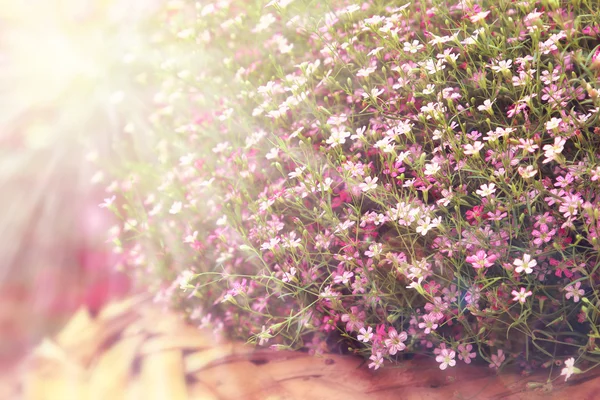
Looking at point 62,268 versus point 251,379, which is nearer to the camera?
point 251,379

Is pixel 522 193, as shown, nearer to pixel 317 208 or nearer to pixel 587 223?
pixel 587 223

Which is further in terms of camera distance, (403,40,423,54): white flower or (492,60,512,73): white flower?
(403,40,423,54): white flower

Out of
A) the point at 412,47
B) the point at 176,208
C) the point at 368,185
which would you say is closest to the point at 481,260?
the point at 368,185

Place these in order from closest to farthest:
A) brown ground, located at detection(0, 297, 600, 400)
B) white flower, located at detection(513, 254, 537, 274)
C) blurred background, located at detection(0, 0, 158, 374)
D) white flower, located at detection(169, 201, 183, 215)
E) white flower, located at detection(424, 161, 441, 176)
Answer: white flower, located at detection(513, 254, 537, 274) < white flower, located at detection(424, 161, 441, 176) < brown ground, located at detection(0, 297, 600, 400) < white flower, located at detection(169, 201, 183, 215) < blurred background, located at detection(0, 0, 158, 374)

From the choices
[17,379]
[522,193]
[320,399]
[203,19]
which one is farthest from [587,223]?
[17,379]

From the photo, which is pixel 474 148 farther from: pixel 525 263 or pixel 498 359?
pixel 498 359

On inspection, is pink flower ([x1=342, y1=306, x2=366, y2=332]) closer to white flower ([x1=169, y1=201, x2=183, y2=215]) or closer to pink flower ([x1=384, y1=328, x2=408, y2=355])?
pink flower ([x1=384, y1=328, x2=408, y2=355])

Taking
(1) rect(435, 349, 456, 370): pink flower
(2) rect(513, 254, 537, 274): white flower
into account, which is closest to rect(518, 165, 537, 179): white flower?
(2) rect(513, 254, 537, 274): white flower
